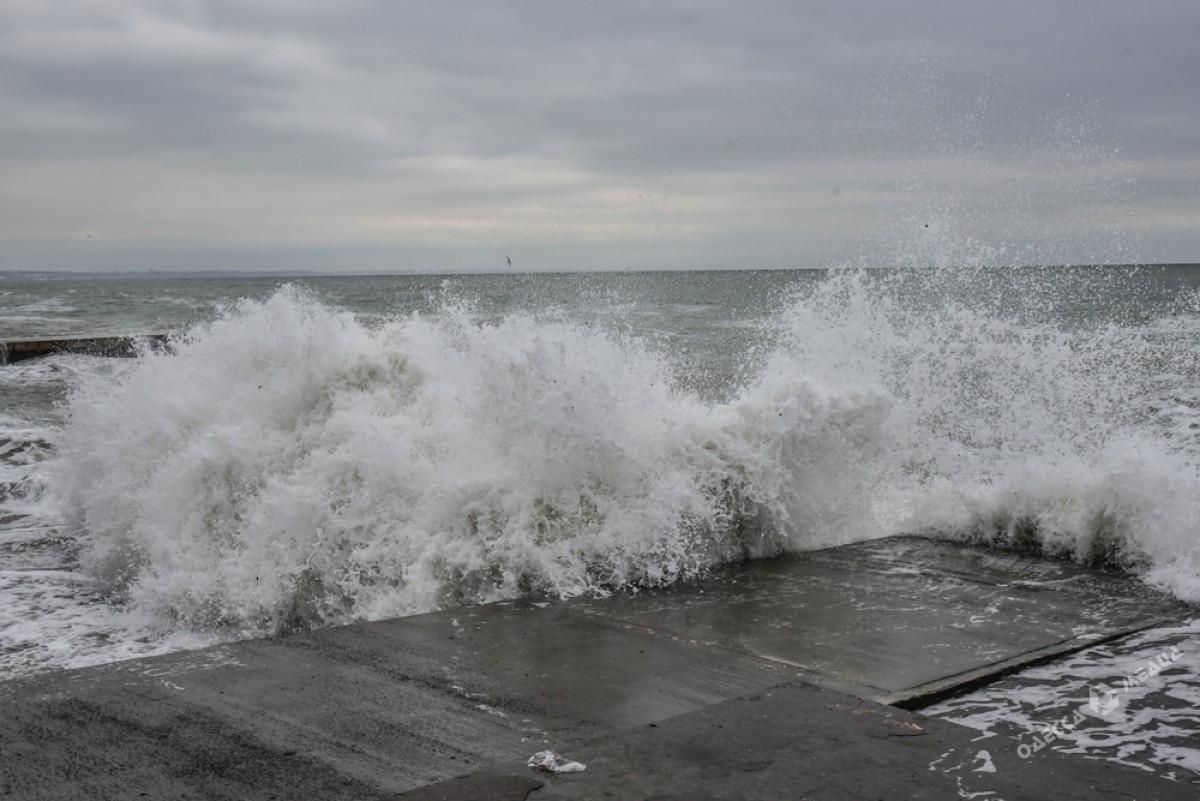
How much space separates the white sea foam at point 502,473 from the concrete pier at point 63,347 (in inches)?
651

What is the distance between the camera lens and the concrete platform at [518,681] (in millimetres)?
3291

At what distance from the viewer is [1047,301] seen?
38.0m

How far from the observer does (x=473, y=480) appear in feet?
20.2

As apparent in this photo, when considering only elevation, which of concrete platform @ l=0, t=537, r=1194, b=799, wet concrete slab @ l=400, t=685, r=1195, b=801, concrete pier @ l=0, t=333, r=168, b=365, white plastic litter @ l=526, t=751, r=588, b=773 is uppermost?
concrete pier @ l=0, t=333, r=168, b=365

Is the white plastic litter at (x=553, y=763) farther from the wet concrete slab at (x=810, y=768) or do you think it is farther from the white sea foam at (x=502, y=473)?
the white sea foam at (x=502, y=473)

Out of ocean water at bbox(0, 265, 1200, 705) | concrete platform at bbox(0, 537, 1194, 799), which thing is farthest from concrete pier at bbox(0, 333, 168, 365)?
concrete platform at bbox(0, 537, 1194, 799)

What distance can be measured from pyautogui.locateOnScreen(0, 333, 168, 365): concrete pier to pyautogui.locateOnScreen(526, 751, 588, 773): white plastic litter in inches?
858

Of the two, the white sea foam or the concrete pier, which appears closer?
the white sea foam

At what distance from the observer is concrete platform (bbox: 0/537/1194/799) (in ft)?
10.8

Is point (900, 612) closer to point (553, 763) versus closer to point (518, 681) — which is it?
point (518, 681)

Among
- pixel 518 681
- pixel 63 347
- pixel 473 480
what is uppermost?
pixel 473 480

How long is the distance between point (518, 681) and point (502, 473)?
228cm

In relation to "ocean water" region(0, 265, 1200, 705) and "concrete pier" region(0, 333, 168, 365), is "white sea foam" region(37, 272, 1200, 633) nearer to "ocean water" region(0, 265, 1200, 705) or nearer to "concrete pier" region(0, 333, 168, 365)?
"ocean water" region(0, 265, 1200, 705)

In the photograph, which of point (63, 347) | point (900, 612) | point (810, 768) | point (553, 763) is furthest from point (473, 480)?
point (63, 347)
